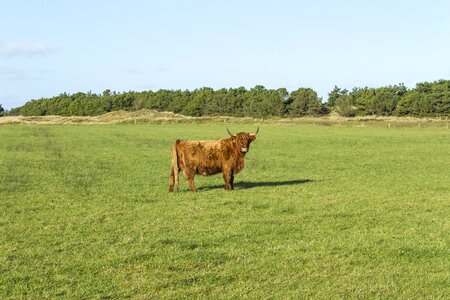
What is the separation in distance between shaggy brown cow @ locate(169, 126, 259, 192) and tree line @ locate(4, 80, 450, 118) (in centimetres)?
10386

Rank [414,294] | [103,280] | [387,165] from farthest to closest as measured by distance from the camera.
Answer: [387,165] < [103,280] < [414,294]

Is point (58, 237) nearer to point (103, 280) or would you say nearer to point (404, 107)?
point (103, 280)

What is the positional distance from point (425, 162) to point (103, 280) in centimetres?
2146

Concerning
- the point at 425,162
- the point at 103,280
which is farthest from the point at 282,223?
the point at 425,162

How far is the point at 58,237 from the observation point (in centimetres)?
1021

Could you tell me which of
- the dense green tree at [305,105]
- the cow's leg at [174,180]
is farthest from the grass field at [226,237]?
the dense green tree at [305,105]

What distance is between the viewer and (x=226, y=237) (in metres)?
10.2

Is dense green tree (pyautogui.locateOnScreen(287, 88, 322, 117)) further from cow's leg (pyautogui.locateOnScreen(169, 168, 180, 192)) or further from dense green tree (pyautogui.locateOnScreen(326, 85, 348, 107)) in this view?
cow's leg (pyautogui.locateOnScreen(169, 168, 180, 192))

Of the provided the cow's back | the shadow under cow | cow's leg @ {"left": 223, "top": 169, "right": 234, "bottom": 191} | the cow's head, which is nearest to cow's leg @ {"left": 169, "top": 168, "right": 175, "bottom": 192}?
the cow's back

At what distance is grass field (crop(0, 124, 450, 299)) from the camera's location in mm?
7516

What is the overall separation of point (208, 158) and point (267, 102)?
115943 mm

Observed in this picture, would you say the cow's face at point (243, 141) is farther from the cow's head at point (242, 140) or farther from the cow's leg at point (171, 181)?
the cow's leg at point (171, 181)

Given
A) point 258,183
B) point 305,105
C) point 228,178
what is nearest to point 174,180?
point 228,178

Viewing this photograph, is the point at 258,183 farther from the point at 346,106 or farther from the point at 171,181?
the point at 346,106
